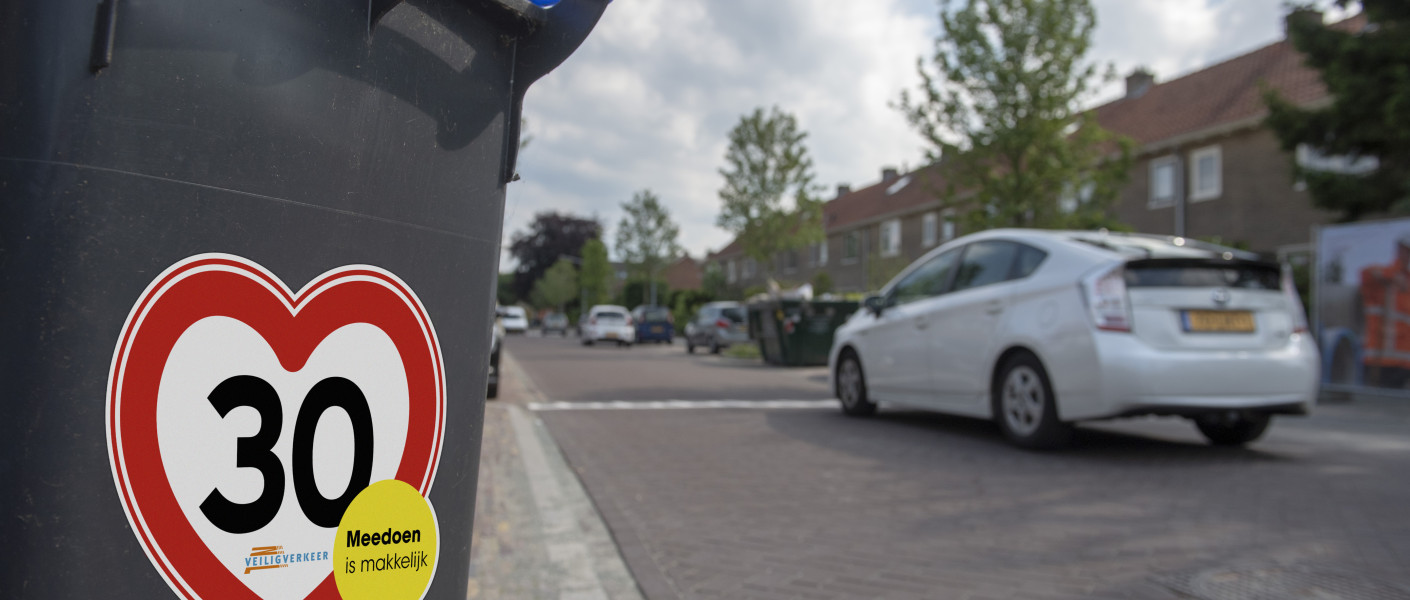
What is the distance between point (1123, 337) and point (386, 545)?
5329 millimetres

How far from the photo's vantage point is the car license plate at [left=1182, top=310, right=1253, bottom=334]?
5848mm

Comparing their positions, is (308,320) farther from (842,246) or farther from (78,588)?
(842,246)

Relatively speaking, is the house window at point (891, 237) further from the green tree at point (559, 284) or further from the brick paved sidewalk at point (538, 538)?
the brick paved sidewalk at point (538, 538)

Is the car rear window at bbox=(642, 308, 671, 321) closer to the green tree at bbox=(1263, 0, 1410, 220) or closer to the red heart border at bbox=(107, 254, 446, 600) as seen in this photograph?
the green tree at bbox=(1263, 0, 1410, 220)

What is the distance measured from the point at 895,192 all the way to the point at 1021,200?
30.3 metres

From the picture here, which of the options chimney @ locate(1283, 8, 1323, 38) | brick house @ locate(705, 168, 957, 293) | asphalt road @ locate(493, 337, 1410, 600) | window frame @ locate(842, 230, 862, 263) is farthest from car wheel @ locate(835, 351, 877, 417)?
window frame @ locate(842, 230, 862, 263)

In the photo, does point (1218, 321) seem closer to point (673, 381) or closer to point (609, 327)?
point (673, 381)

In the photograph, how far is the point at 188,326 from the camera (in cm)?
122

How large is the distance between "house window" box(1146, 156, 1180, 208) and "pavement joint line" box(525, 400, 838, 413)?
58.3 ft

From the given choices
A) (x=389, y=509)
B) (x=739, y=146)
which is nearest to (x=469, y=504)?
(x=389, y=509)

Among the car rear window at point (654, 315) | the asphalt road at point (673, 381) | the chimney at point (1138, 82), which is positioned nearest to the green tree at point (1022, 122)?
the asphalt road at point (673, 381)

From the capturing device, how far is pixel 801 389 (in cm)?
1248

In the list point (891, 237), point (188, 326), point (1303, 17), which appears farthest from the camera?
point (891, 237)

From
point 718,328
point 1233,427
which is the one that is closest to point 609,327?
point 718,328
